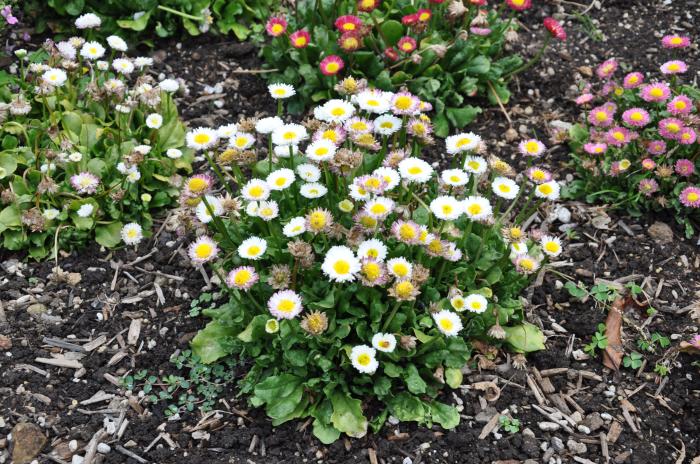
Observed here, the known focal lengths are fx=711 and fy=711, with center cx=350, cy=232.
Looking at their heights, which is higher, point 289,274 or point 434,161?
point 289,274

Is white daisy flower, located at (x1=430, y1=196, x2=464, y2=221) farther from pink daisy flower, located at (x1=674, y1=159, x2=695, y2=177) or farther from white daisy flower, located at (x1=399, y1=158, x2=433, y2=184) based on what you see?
pink daisy flower, located at (x1=674, y1=159, x2=695, y2=177)

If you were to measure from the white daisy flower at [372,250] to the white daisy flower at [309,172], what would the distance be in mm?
462

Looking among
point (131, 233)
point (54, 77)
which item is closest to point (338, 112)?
point (131, 233)

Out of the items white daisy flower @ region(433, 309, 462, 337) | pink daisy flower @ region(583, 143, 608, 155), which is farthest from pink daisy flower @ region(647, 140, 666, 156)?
white daisy flower @ region(433, 309, 462, 337)

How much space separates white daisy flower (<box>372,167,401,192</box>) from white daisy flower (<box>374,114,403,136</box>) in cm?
28

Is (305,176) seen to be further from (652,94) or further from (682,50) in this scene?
(682,50)

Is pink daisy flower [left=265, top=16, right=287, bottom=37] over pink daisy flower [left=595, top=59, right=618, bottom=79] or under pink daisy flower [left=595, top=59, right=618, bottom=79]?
over

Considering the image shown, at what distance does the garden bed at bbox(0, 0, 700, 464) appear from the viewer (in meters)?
3.15

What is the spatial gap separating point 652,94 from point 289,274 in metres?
2.55

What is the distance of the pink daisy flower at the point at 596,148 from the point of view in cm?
424

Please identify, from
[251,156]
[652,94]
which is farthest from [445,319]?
[652,94]

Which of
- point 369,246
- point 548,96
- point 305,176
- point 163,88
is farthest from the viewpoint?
point 548,96

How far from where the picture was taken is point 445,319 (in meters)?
3.11

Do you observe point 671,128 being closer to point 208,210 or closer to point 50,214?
point 208,210
